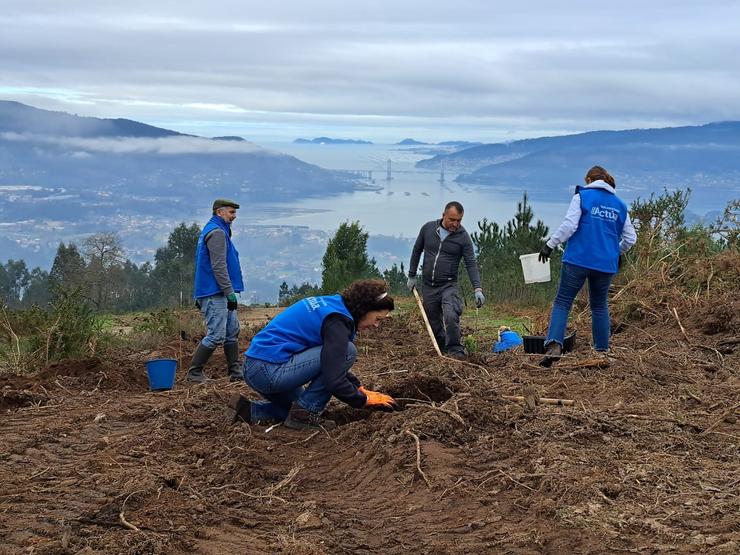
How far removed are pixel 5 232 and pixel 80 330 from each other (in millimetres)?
93731

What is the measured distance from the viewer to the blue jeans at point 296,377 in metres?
5.73

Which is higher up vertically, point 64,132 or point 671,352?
point 64,132

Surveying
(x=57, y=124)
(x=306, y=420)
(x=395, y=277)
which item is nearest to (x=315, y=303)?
(x=306, y=420)

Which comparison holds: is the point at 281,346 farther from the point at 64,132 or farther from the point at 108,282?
the point at 64,132

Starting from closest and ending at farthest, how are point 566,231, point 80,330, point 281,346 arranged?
point 281,346 < point 566,231 < point 80,330

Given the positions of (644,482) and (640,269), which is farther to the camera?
(640,269)

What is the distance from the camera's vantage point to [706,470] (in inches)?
185

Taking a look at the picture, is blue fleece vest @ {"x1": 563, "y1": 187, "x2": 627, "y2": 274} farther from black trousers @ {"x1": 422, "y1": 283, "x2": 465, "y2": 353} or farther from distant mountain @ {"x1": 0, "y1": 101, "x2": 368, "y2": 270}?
distant mountain @ {"x1": 0, "y1": 101, "x2": 368, "y2": 270}

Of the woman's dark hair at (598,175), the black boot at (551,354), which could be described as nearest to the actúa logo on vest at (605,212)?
the woman's dark hair at (598,175)

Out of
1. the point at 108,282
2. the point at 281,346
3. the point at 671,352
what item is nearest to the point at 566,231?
the point at 671,352

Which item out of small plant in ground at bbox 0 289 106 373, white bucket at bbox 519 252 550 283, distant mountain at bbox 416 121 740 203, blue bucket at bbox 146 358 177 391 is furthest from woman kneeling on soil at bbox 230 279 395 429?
distant mountain at bbox 416 121 740 203

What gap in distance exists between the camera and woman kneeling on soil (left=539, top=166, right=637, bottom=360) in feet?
25.5

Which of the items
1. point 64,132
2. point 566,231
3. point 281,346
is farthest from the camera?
point 64,132

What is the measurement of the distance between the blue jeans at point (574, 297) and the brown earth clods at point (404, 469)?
1.83ft
